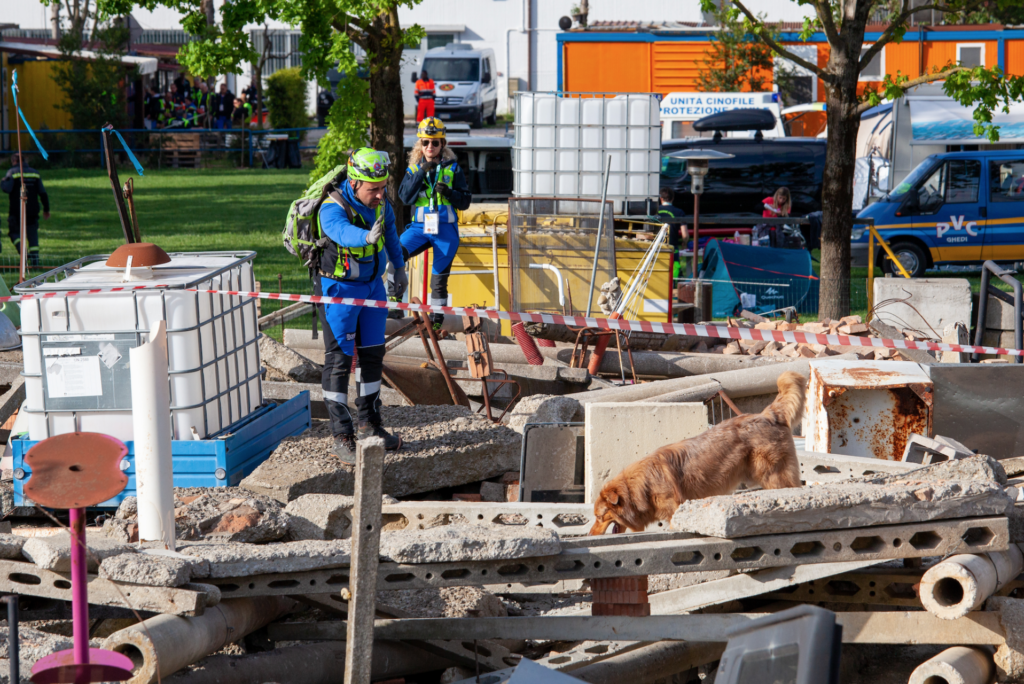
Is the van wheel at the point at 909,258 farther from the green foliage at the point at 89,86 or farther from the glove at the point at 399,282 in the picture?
the green foliage at the point at 89,86

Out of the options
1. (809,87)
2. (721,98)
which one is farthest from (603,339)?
(809,87)

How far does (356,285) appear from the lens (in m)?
6.14

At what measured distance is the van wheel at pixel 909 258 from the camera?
1677 cm

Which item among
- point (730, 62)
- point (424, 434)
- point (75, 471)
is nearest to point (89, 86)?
point (730, 62)

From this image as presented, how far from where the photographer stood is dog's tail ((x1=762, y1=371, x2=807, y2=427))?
5273 mm

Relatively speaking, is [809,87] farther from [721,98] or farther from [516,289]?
[516,289]

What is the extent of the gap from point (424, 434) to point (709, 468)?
6.77ft

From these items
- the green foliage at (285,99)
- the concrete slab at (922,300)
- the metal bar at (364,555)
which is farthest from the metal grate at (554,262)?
the green foliage at (285,99)

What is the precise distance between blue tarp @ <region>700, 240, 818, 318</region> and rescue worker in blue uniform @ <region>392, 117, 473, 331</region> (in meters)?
4.93

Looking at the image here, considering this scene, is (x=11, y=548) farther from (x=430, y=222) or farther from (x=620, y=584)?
(x=430, y=222)

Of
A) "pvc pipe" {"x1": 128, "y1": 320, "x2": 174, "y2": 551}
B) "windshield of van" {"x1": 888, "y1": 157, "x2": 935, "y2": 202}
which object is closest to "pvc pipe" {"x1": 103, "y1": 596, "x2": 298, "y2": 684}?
"pvc pipe" {"x1": 128, "y1": 320, "x2": 174, "y2": 551}

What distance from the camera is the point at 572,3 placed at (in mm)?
40719

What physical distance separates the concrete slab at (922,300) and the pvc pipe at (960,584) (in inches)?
267

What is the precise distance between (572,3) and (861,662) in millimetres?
38861
